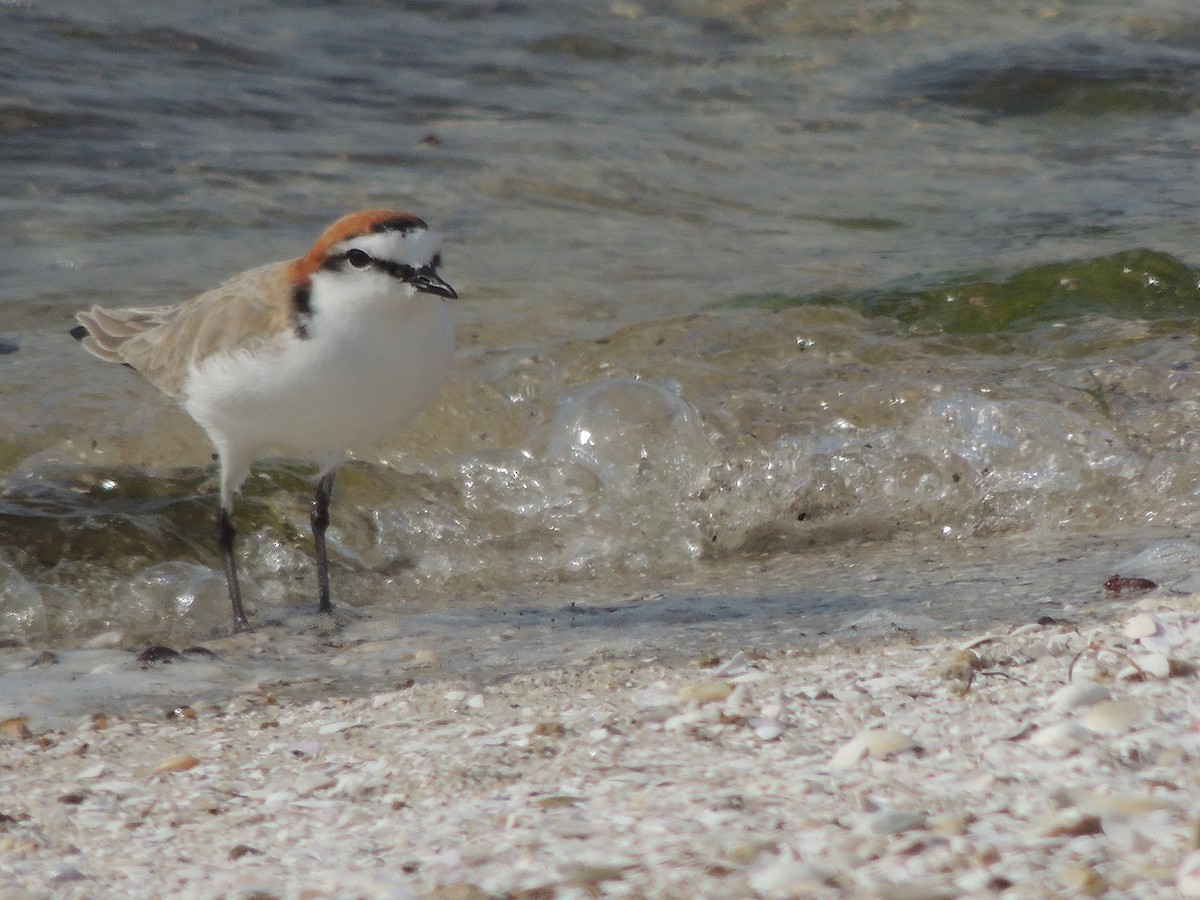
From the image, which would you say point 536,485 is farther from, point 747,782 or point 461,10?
point 461,10

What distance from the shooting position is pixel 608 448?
261 inches

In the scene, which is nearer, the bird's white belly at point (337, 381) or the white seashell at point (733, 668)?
the white seashell at point (733, 668)

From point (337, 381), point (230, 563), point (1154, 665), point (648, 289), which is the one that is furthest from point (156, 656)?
point (648, 289)

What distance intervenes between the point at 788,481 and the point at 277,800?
3470 millimetres

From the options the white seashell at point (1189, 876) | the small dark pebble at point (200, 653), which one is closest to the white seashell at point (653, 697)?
the white seashell at point (1189, 876)

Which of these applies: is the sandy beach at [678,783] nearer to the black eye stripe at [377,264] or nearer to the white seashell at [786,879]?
the white seashell at [786,879]

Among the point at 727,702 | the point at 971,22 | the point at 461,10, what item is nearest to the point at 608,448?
the point at 727,702

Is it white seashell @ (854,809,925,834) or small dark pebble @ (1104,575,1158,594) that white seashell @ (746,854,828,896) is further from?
small dark pebble @ (1104,575,1158,594)

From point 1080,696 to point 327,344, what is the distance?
2504mm

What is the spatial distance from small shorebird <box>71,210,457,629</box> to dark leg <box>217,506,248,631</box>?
0.37 meters

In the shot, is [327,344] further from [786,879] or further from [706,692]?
[786,879]

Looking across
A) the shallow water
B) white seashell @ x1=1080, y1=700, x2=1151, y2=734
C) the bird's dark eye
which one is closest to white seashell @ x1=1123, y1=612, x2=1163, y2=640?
white seashell @ x1=1080, y1=700, x2=1151, y2=734

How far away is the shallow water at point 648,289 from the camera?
6066mm

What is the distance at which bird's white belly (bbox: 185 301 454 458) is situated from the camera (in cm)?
479
